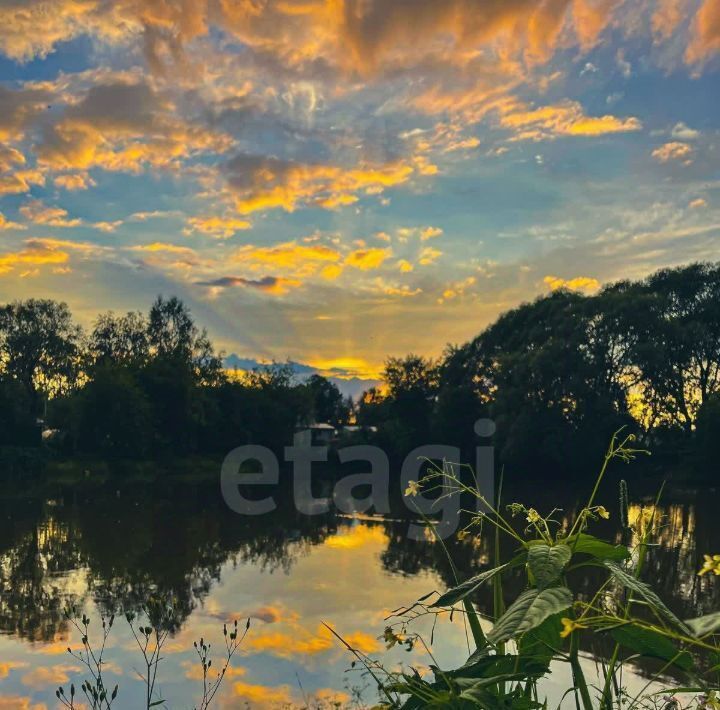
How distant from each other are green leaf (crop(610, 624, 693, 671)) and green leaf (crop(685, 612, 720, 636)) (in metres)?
0.06

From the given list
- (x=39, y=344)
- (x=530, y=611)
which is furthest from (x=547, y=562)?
(x=39, y=344)

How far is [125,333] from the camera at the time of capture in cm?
6444

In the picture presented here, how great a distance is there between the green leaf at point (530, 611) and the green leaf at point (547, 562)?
0.02 m

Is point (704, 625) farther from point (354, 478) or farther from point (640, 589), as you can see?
point (354, 478)

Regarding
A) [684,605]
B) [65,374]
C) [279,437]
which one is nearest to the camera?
[684,605]

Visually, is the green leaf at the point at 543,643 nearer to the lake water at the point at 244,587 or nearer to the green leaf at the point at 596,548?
the green leaf at the point at 596,548

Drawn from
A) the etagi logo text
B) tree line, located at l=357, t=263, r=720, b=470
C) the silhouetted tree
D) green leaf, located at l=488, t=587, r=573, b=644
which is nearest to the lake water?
the etagi logo text

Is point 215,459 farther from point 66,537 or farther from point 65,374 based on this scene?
point 66,537

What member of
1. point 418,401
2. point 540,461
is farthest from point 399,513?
point 418,401

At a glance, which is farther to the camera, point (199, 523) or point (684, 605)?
point (199, 523)

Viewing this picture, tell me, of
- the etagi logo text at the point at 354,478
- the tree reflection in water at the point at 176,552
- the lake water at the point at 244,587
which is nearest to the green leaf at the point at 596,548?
the lake water at the point at 244,587

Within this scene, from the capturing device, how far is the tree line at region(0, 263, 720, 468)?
3550cm

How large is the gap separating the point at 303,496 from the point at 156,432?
2198cm

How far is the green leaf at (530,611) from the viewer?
96 centimetres
